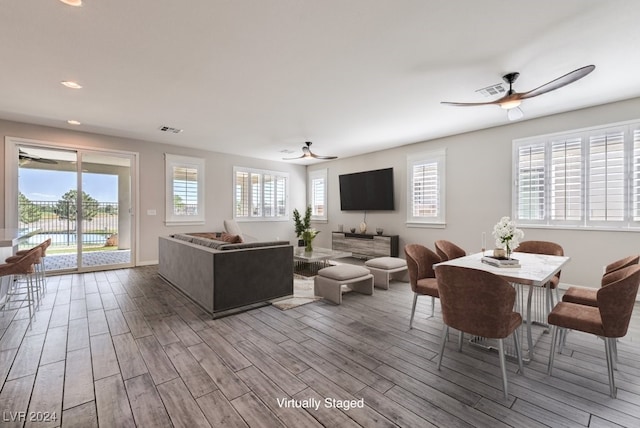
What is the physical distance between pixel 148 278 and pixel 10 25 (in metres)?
3.97

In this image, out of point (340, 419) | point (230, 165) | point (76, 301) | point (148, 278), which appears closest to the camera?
point (340, 419)

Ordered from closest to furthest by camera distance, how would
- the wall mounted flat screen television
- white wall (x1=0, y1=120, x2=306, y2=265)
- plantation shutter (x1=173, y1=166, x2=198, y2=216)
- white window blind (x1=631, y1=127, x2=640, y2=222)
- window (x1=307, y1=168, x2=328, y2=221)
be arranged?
white window blind (x1=631, y1=127, x2=640, y2=222), white wall (x1=0, y1=120, x2=306, y2=265), plantation shutter (x1=173, y1=166, x2=198, y2=216), the wall mounted flat screen television, window (x1=307, y1=168, x2=328, y2=221)

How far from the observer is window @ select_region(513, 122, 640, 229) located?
3.82 metres

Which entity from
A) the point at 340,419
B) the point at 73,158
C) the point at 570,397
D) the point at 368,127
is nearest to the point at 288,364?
the point at 340,419

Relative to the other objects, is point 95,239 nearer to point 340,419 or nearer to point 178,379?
point 178,379

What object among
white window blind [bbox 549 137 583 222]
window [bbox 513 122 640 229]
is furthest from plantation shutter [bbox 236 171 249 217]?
white window blind [bbox 549 137 583 222]

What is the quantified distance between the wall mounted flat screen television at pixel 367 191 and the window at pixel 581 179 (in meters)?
2.64

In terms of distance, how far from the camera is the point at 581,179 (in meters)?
4.17

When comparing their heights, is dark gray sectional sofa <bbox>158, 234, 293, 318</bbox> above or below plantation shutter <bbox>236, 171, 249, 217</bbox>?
below

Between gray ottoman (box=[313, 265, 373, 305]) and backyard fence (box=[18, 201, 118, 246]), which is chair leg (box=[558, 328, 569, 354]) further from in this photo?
backyard fence (box=[18, 201, 118, 246])

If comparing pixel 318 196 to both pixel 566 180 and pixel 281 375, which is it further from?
pixel 281 375

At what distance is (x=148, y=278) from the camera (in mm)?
5055

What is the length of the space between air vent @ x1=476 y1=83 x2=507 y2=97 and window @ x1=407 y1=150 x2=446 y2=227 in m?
2.16

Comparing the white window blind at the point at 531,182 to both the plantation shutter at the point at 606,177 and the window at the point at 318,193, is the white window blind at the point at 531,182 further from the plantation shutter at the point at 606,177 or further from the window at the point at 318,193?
the window at the point at 318,193
